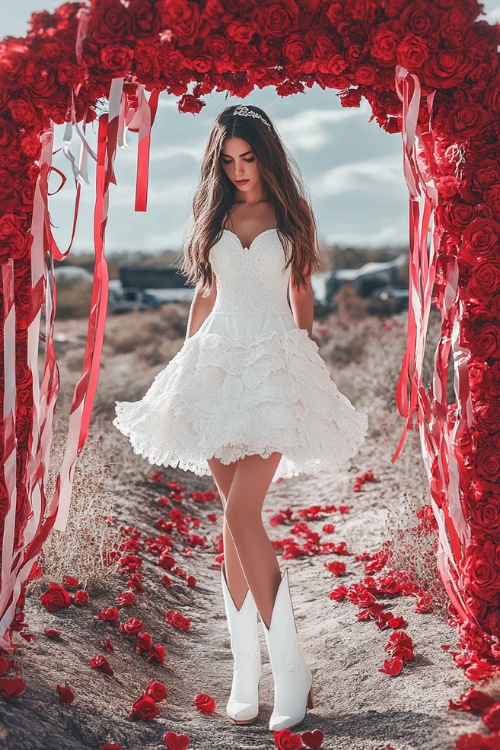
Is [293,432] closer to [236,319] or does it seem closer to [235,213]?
[236,319]

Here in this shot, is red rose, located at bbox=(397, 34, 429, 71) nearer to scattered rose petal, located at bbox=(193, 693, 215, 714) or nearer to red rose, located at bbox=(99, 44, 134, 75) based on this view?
red rose, located at bbox=(99, 44, 134, 75)

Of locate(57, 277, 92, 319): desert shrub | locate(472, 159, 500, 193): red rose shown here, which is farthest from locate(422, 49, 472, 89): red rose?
locate(57, 277, 92, 319): desert shrub

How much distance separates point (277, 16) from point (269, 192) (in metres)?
0.77

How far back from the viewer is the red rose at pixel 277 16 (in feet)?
9.46

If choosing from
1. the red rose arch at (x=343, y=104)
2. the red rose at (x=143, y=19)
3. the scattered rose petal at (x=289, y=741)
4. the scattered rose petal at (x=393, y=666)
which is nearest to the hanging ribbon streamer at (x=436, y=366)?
the red rose arch at (x=343, y=104)

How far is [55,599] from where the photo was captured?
3.81 m

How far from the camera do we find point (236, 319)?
3.34 meters

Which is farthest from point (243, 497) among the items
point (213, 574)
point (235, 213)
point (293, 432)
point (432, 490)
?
point (213, 574)

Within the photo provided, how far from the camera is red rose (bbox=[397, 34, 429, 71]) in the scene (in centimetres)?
285

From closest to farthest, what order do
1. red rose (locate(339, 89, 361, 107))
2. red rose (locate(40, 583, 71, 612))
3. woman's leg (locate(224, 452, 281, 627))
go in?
woman's leg (locate(224, 452, 281, 627)) < red rose (locate(339, 89, 361, 107)) < red rose (locate(40, 583, 71, 612))

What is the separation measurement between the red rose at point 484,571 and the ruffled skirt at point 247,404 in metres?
0.62

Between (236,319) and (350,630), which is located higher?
(236,319)

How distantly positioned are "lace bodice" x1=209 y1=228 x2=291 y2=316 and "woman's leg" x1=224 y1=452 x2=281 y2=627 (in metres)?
0.64

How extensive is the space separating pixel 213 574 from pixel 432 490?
103 inches
